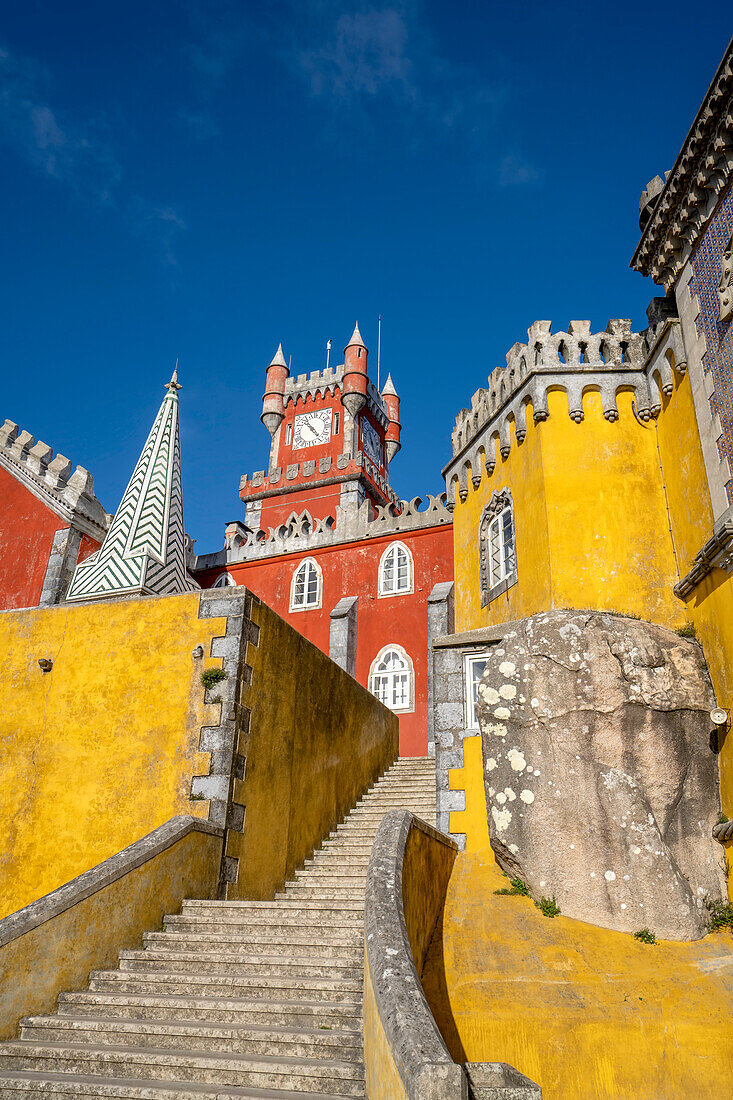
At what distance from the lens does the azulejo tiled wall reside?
9.33 m

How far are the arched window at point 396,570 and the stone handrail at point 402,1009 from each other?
12.5 m

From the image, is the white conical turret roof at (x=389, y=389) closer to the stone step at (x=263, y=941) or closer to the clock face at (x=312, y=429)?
the clock face at (x=312, y=429)

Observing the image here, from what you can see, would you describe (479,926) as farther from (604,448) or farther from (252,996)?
(604,448)

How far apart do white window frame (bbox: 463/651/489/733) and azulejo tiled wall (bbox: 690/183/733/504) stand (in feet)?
14.2

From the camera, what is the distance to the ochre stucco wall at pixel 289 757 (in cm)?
963

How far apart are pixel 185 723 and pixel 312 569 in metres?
12.7

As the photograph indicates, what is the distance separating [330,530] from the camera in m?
22.2

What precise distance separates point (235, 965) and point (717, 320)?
9.41 metres

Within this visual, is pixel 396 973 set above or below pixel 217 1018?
above

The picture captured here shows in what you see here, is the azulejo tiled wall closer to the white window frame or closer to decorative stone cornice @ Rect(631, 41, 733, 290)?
decorative stone cornice @ Rect(631, 41, 733, 290)

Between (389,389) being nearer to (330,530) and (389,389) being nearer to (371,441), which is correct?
(371,441)

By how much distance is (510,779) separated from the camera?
9461 millimetres

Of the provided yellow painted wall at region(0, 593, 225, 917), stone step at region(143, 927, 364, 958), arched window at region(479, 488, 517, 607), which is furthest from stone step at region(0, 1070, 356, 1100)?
arched window at region(479, 488, 517, 607)

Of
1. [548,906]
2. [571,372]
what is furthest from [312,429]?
[548,906]
